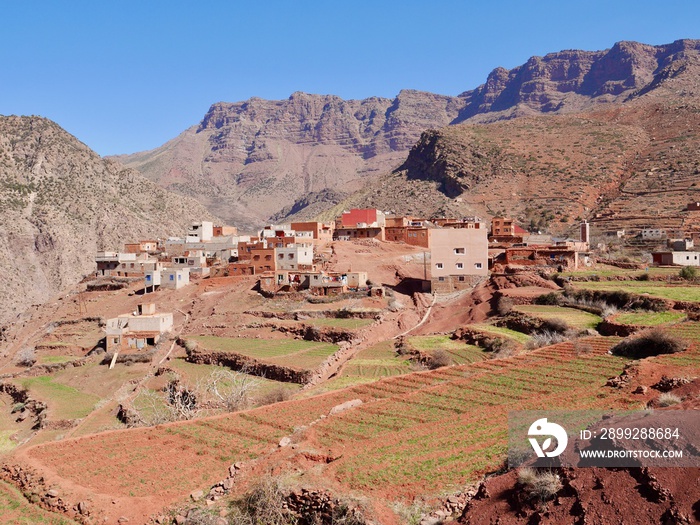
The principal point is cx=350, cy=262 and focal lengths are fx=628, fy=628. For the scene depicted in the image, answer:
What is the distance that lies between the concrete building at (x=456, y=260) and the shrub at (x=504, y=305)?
751 centimetres

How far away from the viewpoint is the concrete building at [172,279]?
166 feet

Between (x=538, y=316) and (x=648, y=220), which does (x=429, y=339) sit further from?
(x=648, y=220)

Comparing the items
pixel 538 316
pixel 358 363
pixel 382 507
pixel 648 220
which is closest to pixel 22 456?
pixel 382 507

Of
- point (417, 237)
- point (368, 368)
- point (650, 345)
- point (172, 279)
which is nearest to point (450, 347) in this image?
point (368, 368)

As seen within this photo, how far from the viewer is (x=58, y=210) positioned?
88812mm

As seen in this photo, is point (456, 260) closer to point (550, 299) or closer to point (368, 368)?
point (550, 299)

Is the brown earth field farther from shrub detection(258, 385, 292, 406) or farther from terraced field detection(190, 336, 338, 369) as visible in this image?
terraced field detection(190, 336, 338, 369)

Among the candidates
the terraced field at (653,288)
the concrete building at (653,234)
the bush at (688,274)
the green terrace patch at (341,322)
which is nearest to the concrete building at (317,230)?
the green terrace patch at (341,322)

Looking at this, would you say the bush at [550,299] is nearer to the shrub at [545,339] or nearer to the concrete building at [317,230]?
the shrub at [545,339]

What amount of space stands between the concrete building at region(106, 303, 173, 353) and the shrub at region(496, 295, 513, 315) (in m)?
20.6

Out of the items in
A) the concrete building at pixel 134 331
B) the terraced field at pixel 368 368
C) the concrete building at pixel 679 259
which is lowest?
the concrete building at pixel 134 331

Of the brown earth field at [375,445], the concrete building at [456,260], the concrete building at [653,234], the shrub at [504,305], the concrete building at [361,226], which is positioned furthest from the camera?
the concrete building at [361,226]

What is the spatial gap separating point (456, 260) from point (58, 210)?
68.5 metres

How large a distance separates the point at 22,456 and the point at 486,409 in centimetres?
1079
